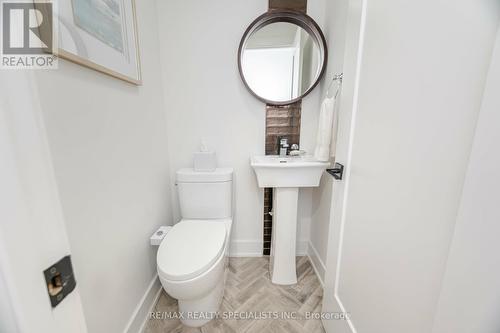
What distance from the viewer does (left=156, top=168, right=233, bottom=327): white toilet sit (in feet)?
3.13

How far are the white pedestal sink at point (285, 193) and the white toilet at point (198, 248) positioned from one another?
1.08 feet

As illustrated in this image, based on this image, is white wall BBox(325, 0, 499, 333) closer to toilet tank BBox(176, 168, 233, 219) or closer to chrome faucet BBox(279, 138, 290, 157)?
chrome faucet BBox(279, 138, 290, 157)

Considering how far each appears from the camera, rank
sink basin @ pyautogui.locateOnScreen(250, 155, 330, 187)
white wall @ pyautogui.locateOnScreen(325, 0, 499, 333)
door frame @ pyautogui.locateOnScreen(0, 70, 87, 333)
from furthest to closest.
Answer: sink basin @ pyautogui.locateOnScreen(250, 155, 330, 187)
white wall @ pyautogui.locateOnScreen(325, 0, 499, 333)
door frame @ pyautogui.locateOnScreen(0, 70, 87, 333)

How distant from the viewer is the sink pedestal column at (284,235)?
136cm

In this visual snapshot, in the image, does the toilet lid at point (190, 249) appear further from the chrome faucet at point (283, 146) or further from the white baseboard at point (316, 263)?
the white baseboard at point (316, 263)

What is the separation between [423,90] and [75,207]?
1168 mm

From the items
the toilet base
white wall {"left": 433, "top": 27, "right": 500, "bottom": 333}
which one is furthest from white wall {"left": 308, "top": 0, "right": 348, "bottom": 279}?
the toilet base

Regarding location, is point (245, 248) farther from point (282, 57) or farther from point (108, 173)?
point (282, 57)

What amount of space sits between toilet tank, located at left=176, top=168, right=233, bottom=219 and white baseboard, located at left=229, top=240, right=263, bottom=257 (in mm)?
A: 400

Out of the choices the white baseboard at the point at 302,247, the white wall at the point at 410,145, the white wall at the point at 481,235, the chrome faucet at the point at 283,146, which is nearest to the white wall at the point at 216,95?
the chrome faucet at the point at 283,146

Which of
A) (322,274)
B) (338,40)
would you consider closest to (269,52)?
(338,40)

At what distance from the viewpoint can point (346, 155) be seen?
2.92 ft

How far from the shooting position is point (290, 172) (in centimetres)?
128

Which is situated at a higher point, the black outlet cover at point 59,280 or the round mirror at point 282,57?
the round mirror at point 282,57
